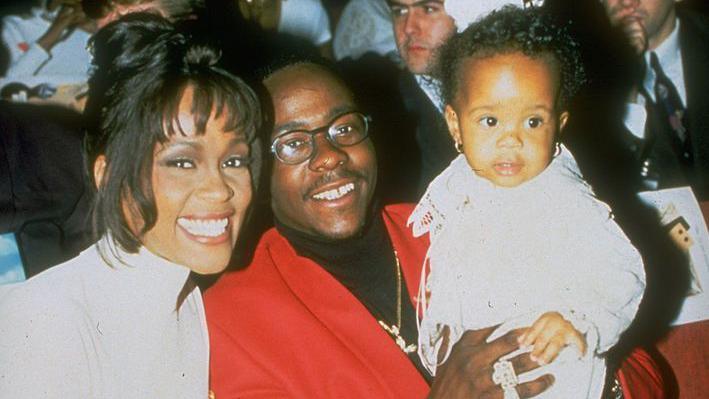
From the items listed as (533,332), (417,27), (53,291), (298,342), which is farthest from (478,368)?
(417,27)

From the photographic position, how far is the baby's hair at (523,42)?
2.14ft

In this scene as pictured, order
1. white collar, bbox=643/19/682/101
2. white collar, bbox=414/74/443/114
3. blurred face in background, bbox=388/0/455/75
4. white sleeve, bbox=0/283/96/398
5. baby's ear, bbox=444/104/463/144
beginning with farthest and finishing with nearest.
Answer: white collar, bbox=643/19/682/101
blurred face in background, bbox=388/0/455/75
white collar, bbox=414/74/443/114
baby's ear, bbox=444/104/463/144
white sleeve, bbox=0/283/96/398

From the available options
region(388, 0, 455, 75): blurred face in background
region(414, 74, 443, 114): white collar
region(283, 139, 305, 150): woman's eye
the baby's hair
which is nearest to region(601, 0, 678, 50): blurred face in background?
region(388, 0, 455, 75): blurred face in background

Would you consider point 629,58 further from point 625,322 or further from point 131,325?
point 131,325

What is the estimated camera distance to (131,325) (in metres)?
0.65

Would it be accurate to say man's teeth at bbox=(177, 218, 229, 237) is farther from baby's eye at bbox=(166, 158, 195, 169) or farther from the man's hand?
the man's hand

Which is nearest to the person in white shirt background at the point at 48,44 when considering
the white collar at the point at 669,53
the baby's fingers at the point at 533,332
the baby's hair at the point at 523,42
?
the baby's hair at the point at 523,42

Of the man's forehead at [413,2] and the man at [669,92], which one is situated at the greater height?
the man's forehead at [413,2]

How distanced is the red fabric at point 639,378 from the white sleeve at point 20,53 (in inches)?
32.0

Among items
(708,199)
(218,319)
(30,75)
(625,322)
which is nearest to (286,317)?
(218,319)

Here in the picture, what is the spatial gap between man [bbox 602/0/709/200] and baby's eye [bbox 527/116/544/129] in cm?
53

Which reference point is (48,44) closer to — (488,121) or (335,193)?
(335,193)

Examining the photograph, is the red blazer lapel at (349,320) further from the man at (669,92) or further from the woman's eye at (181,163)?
the man at (669,92)

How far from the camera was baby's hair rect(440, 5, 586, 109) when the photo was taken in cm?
65
